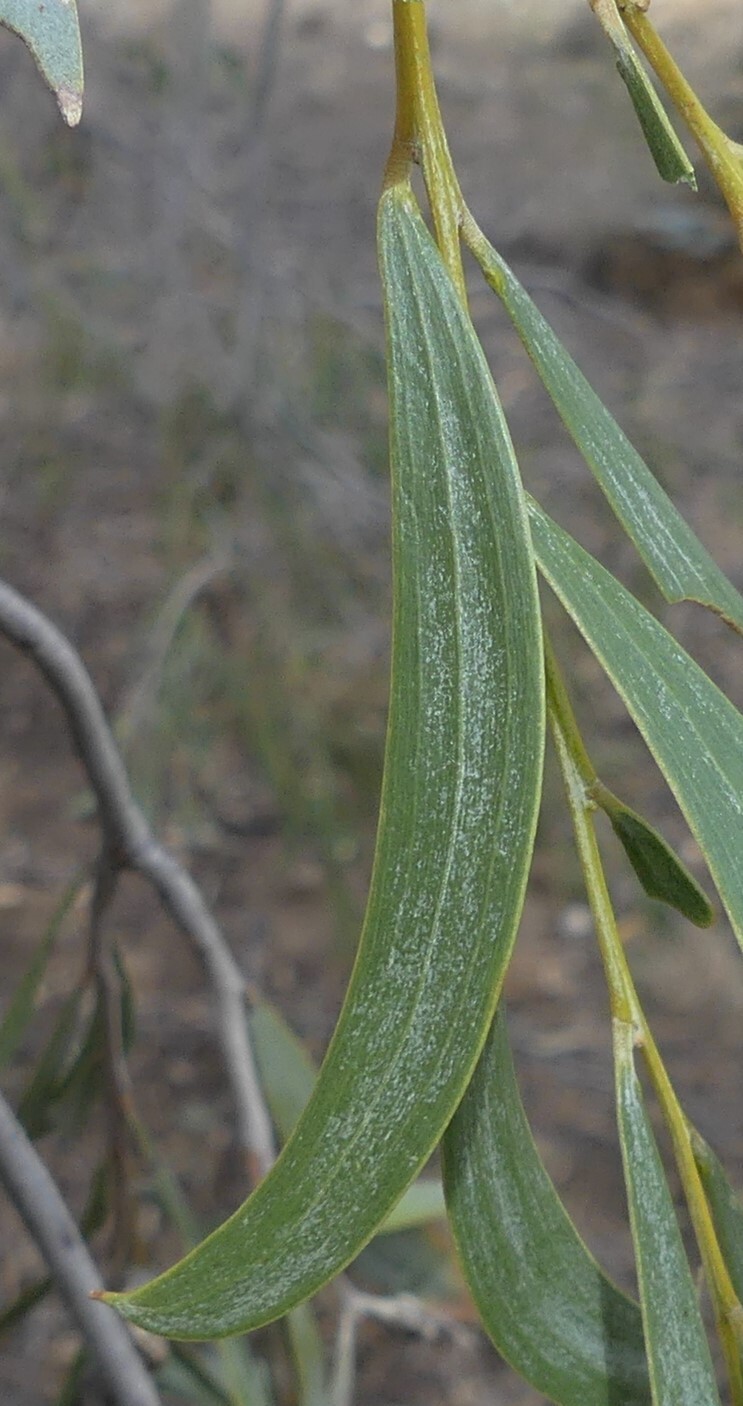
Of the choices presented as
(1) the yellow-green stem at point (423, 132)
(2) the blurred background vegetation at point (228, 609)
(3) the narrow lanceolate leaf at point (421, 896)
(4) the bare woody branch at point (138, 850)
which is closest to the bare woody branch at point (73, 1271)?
(4) the bare woody branch at point (138, 850)

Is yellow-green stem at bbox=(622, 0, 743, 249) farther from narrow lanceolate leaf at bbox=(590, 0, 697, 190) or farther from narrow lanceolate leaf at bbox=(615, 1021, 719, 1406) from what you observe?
narrow lanceolate leaf at bbox=(615, 1021, 719, 1406)

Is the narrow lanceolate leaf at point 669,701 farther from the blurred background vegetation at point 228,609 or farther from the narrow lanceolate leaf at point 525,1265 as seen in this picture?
the blurred background vegetation at point 228,609

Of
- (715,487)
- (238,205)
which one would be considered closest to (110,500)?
(238,205)

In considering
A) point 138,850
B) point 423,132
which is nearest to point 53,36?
point 423,132

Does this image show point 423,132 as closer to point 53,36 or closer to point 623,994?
point 53,36

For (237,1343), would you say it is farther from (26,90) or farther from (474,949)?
(26,90)
